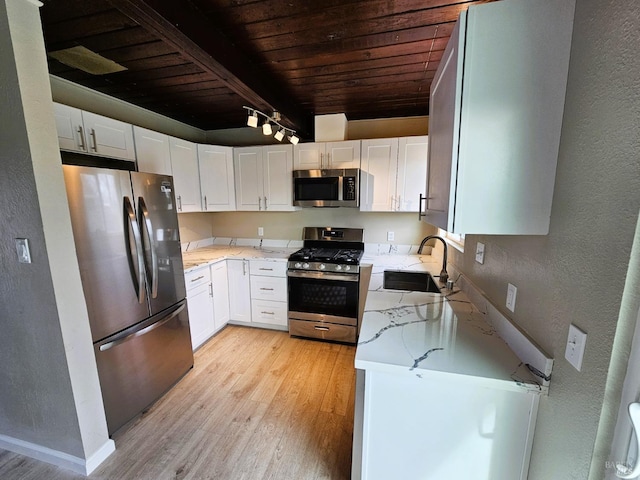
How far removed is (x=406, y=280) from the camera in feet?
7.64

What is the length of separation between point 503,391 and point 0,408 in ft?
9.04

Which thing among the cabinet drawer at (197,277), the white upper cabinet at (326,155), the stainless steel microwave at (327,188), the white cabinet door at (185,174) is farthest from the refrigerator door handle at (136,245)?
the white upper cabinet at (326,155)

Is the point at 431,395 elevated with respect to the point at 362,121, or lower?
lower

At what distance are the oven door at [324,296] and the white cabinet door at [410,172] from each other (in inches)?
38.3

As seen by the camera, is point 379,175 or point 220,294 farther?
point 220,294

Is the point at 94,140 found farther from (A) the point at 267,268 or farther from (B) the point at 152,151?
(A) the point at 267,268

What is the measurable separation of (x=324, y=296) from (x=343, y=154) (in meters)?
1.55

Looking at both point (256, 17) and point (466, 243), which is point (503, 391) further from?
point (256, 17)

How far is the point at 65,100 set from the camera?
211cm

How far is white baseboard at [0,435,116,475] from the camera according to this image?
4.86 feet

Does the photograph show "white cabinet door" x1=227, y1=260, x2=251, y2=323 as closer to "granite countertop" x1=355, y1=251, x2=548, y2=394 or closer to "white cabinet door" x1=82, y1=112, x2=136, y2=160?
"white cabinet door" x1=82, y1=112, x2=136, y2=160

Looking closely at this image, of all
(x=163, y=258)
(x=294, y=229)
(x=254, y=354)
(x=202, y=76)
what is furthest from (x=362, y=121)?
(x=254, y=354)

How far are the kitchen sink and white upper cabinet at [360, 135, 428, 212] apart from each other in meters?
0.81

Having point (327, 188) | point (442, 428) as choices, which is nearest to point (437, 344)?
point (442, 428)
